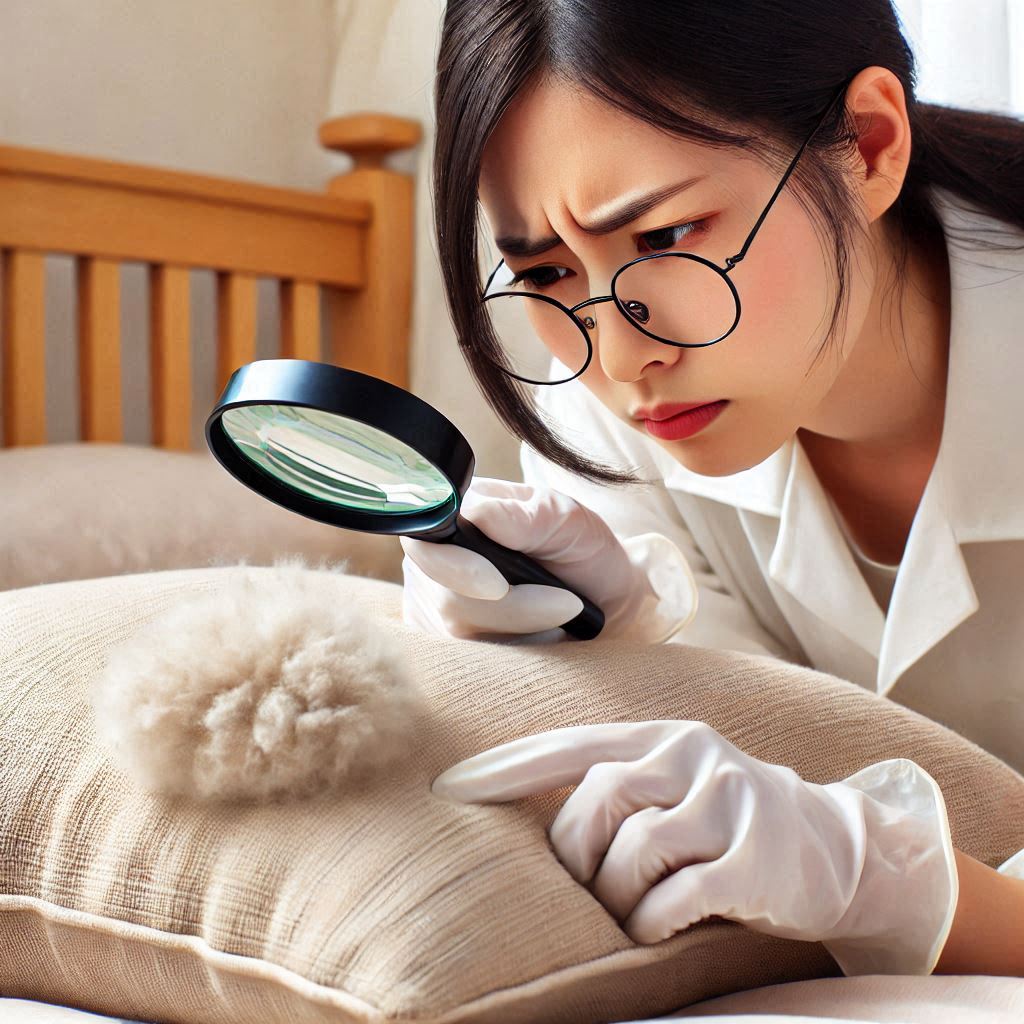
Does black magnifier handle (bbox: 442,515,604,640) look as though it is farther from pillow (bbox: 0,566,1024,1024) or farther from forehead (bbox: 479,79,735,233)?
forehead (bbox: 479,79,735,233)

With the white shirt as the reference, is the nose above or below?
above

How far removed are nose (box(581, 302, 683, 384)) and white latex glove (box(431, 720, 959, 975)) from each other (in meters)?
0.32

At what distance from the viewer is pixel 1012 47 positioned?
1.26 metres

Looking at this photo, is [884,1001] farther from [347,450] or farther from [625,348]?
[625,348]

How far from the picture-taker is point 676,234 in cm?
78

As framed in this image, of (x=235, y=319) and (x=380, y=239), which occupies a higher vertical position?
(x=380, y=239)

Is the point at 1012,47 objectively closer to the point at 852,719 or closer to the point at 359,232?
the point at 852,719

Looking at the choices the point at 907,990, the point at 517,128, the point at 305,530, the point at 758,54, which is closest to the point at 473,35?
the point at 517,128

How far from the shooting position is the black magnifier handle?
0.69m

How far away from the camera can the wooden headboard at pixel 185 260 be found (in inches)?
67.1

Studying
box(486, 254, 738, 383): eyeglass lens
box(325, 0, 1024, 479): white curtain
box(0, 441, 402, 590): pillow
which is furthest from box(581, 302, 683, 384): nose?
box(325, 0, 1024, 479): white curtain

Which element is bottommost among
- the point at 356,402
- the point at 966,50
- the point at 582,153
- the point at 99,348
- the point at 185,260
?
the point at 99,348

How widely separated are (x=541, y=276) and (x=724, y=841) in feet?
1.56

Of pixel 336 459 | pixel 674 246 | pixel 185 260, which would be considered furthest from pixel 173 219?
pixel 336 459
